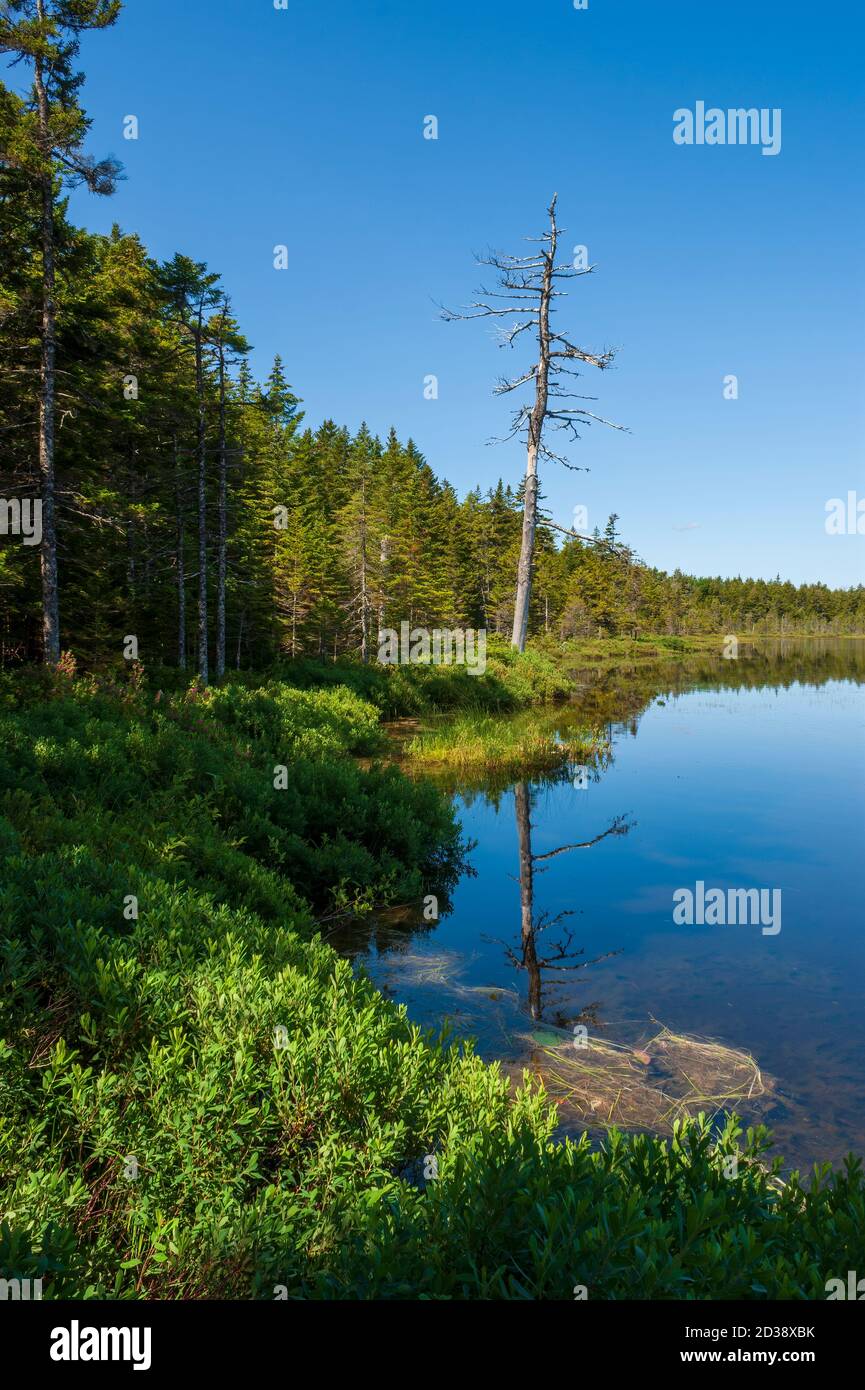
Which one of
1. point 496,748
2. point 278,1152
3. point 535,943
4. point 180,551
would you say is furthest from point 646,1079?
point 180,551

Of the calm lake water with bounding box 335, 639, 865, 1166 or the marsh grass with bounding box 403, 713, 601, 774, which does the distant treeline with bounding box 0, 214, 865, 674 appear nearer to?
the marsh grass with bounding box 403, 713, 601, 774

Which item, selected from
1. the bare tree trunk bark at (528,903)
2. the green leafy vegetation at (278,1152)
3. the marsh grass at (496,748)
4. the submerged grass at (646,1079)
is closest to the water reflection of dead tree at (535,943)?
the bare tree trunk bark at (528,903)

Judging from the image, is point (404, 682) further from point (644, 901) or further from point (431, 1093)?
point (431, 1093)

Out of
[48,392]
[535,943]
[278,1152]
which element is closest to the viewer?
[278,1152]

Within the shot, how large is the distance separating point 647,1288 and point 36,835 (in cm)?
597

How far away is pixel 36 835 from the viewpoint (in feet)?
20.8

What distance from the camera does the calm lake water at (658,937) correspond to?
17.4ft

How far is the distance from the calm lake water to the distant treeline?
38.5 ft

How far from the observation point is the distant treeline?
20.6 m

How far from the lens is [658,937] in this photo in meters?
7.61

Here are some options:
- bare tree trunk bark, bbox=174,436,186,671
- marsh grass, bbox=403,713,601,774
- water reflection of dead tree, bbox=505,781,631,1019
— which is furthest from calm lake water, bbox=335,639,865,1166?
bare tree trunk bark, bbox=174,436,186,671

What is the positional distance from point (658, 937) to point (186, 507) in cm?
2824

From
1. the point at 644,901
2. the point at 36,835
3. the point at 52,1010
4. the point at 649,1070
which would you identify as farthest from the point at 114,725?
the point at 649,1070

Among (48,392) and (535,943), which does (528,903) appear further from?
(48,392)
